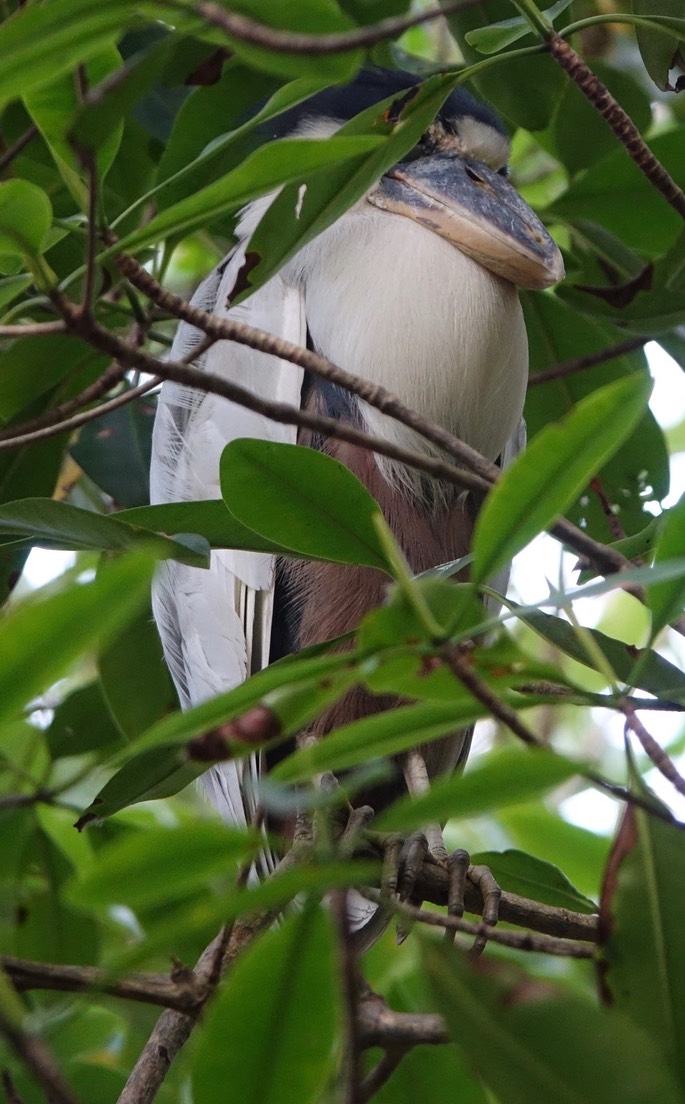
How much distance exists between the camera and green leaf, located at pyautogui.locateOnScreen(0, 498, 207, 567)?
869 mm

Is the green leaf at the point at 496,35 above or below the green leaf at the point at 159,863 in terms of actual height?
above

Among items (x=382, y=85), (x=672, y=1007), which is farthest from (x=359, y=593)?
(x=672, y=1007)

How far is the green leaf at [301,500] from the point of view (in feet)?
2.53

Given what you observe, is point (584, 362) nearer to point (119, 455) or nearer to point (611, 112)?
point (611, 112)

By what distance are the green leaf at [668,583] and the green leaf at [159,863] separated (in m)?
0.26

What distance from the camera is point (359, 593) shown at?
1650 millimetres

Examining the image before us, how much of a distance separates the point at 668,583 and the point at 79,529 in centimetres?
45

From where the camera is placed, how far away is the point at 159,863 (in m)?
0.48

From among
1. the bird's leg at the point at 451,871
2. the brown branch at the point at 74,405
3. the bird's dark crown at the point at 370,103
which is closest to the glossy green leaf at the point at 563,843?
the bird's leg at the point at 451,871

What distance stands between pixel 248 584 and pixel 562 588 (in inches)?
39.9

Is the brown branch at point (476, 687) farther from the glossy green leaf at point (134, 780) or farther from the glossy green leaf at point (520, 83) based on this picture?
the glossy green leaf at point (520, 83)

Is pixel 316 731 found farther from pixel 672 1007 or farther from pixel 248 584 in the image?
pixel 672 1007

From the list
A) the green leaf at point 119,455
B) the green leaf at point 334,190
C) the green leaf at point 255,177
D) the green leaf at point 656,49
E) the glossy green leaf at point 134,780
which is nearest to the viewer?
the green leaf at point 255,177

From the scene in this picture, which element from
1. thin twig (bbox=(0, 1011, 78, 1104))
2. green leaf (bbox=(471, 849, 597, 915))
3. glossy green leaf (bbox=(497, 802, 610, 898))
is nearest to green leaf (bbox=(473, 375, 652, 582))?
thin twig (bbox=(0, 1011, 78, 1104))
